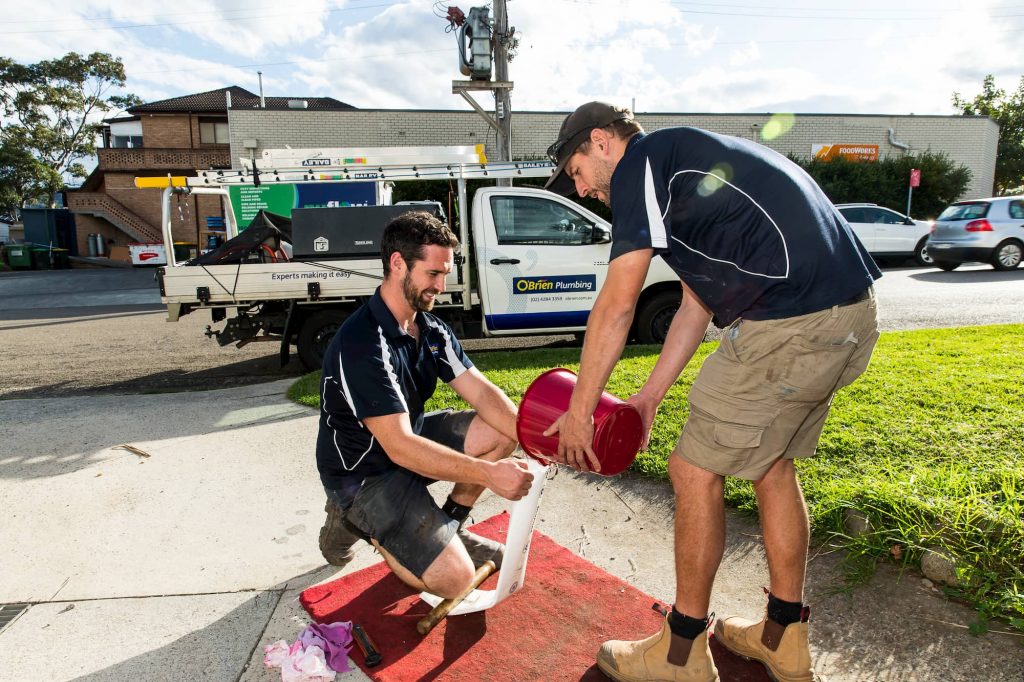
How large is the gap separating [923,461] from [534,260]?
4.53 meters

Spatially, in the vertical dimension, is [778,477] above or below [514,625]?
above

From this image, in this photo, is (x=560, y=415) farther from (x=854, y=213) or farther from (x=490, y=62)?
(x=854, y=213)

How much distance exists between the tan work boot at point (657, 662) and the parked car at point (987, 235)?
14.4 m

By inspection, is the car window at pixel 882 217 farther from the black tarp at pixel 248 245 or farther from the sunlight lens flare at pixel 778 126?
the black tarp at pixel 248 245

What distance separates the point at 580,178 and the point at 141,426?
439 cm

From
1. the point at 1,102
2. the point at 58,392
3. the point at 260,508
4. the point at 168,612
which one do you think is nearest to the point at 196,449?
the point at 260,508

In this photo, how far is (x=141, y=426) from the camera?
5.17 meters

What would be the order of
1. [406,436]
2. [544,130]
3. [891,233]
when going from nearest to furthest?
[406,436]
[891,233]
[544,130]

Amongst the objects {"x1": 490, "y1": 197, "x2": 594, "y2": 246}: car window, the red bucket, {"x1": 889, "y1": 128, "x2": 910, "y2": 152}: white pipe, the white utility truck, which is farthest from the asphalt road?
{"x1": 889, "y1": 128, "x2": 910, "y2": 152}: white pipe

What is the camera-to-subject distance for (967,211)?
13820 millimetres

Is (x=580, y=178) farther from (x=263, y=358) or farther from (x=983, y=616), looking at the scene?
(x=263, y=358)

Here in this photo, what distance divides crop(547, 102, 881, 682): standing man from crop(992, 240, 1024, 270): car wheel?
47.1 ft

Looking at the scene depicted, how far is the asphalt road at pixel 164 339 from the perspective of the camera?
7.19 meters

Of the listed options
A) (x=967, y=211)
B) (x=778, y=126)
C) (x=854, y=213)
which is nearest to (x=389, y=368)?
(x=967, y=211)
